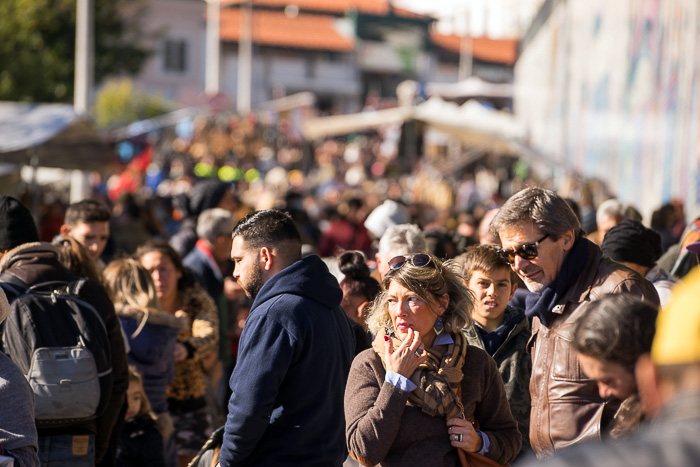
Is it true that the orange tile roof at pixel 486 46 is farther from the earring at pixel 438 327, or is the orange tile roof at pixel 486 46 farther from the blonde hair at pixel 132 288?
the earring at pixel 438 327

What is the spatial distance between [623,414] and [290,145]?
34550mm

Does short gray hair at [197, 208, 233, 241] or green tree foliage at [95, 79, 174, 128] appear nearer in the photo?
short gray hair at [197, 208, 233, 241]

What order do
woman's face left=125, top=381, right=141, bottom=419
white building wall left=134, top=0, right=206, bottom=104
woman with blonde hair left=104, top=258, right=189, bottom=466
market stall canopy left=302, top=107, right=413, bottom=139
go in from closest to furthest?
woman's face left=125, top=381, right=141, bottom=419 < woman with blonde hair left=104, top=258, right=189, bottom=466 < market stall canopy left=302, top=107, right=413, bottom=139 < white building wall left=134, top=0, right=206, bottom=104

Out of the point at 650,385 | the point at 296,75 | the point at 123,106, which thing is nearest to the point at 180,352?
the point at 650,385

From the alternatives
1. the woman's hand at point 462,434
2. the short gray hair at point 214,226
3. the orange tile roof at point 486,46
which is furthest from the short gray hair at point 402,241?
the orange tile roof at point 486,46

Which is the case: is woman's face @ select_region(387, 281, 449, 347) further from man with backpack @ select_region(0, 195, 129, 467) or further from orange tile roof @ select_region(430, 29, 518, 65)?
orange tile roof @ select_region(430, 29, 518, 65)

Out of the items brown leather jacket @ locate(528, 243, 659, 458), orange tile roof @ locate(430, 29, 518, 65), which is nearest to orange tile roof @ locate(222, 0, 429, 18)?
orange tile roof @ locate(430, 29, 518, 65)

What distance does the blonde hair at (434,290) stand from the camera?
377 centimetres

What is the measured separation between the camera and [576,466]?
1726 millimetres

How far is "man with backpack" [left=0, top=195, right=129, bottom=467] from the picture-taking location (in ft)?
14.3

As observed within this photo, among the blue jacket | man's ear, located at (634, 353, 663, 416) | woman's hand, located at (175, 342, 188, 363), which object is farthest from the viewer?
woman's hand, located at (175, 342, 188, 363)

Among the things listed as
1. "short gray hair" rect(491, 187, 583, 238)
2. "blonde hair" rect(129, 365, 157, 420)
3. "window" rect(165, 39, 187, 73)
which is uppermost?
"short gray hair" rect(491, 187, 583, 238)

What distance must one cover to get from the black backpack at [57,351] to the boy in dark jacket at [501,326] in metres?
1.76

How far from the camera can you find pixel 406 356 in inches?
141
